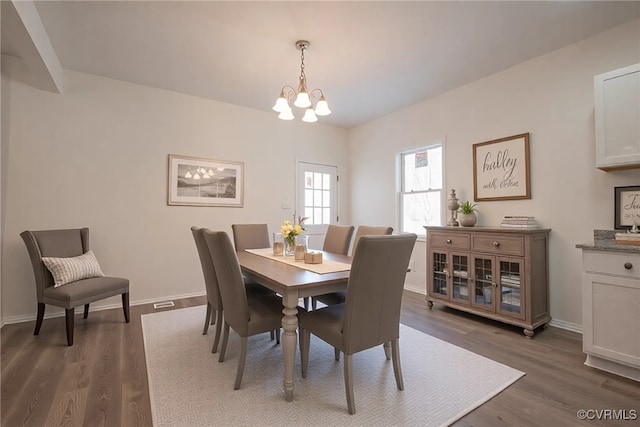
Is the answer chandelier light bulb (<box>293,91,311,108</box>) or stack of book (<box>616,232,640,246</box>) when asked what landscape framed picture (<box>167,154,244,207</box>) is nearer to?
chandelier light bulb (<box>293,91,311,108</box>)

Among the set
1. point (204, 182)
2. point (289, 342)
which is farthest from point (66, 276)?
point (289, 342)

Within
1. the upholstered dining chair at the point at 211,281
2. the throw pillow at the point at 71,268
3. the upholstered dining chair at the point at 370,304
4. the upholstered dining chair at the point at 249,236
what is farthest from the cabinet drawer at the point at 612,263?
the throw pillow at the point at 71,268

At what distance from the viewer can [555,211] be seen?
2.78 metres

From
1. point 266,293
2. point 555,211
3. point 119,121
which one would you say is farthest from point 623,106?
point 119,121

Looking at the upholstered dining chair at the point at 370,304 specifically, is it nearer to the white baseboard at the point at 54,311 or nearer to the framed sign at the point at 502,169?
the framed sign at the point at 502,169

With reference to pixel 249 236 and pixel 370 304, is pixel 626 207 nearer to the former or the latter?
pixel 370 304

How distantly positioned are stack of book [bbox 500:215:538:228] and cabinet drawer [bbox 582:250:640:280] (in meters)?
0.71

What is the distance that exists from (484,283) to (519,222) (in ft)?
2.22

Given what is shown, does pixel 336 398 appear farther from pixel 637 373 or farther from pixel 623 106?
pixel 623 106

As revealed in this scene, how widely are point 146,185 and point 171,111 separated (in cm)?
98

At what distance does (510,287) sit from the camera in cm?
273

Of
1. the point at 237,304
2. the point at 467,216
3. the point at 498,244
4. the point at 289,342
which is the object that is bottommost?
the point at 289,342

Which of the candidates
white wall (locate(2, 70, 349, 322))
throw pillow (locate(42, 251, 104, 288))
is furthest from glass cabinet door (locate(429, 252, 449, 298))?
throw pillow (locate(42, 251, 104, 288))

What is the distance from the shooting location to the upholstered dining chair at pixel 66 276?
2.43 meters
